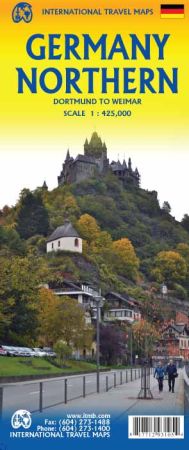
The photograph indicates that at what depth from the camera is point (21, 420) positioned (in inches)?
191

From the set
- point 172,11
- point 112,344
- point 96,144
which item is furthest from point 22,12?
point 112,344

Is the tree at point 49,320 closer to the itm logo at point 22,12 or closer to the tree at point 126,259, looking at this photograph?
the tree at point 126,259

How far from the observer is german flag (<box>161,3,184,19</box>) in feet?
17.1

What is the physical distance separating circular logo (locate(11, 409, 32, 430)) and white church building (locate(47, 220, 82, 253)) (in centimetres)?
3299

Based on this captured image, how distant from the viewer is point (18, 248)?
2231 inches

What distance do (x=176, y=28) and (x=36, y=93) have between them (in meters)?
1.30

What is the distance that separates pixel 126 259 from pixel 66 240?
2349 centimetres

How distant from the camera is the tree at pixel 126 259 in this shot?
70.1 feet

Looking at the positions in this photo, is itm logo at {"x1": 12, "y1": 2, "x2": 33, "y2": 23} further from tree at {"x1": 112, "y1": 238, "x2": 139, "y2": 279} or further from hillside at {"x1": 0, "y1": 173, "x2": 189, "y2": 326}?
tree at {"x1": 112, "y1": 238, "x2": 139, "y2": 279}

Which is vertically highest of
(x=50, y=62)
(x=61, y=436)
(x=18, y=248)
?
(x=18, y=248)

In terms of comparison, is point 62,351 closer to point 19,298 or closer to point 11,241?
point 19,298

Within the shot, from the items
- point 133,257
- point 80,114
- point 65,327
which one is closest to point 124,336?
point 65,327

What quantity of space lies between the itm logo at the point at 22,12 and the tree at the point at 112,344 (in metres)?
36.8

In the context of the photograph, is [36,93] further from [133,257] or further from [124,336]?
[124,336]
